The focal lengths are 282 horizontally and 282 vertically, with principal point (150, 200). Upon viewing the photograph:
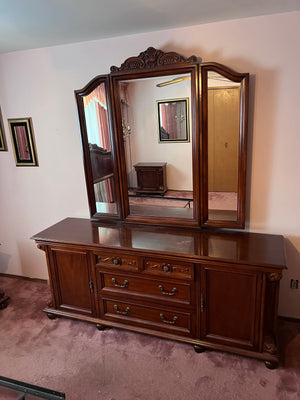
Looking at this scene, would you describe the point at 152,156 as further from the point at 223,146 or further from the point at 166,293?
the point at 166,293

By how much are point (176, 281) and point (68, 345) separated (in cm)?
100

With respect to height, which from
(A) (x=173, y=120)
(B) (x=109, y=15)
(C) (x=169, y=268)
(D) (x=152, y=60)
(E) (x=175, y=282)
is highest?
(B) (x=109, y=15)

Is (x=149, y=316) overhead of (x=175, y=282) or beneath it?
beneath

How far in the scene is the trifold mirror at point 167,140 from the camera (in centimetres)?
197

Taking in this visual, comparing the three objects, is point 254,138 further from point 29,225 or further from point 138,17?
point 29,225

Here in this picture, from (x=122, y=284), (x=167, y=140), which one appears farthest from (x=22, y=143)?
(x=122, y=284)

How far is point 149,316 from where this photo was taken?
2.13m

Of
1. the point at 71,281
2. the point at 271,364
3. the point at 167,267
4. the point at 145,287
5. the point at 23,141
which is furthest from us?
the point at 23,141

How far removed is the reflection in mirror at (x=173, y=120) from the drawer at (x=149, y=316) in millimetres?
1283

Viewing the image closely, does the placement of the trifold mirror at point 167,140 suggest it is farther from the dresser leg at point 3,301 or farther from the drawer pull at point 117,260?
the dresser leg at point 3,301

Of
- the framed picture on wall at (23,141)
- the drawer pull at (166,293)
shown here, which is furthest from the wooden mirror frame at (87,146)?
the drawer pull at (166,293)

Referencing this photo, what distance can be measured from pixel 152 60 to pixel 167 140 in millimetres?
576

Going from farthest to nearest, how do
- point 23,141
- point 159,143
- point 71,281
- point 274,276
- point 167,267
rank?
point 23,141
point 71,281
point 159,143
point 167,267
point 274,276

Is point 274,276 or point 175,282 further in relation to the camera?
point 175,282
